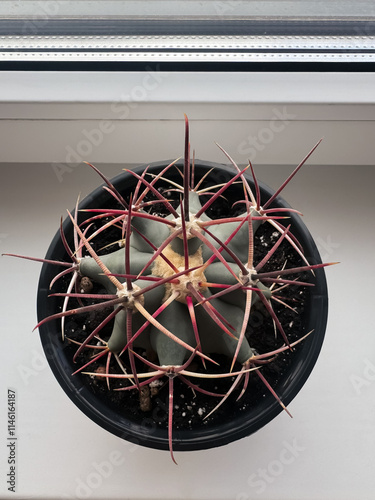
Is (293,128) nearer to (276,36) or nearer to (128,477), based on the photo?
(276,36)

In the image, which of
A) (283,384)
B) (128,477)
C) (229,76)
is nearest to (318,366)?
(283,384)

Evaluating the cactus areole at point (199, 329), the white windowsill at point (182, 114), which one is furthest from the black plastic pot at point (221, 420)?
the white windowsill at point (182, 114)

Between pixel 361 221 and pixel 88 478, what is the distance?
572 millimetres

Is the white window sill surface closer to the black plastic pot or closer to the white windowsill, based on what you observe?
the white windowsill

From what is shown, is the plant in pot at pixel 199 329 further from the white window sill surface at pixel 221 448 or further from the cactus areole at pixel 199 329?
the white window sill surface at pixel 221 448

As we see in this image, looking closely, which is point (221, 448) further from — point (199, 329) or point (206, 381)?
point (199, 329)

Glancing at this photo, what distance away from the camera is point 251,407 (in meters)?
0.69

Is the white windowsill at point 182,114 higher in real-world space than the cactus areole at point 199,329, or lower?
higher

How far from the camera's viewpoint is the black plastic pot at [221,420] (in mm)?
666

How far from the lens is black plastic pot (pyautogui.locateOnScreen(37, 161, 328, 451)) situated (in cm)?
67

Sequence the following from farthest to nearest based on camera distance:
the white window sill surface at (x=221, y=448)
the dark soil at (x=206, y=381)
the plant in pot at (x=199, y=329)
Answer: the white window sill surface at (x=221, y=448), the dark soil at (x=206, y=381), the plant in pot at (x=199, y=329)

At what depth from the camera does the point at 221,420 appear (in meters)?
0.69

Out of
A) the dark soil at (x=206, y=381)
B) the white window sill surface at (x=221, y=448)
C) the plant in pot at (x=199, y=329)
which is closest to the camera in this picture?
the plant in pot at (x=199, y=329)

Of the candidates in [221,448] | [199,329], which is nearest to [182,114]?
[199,329]
